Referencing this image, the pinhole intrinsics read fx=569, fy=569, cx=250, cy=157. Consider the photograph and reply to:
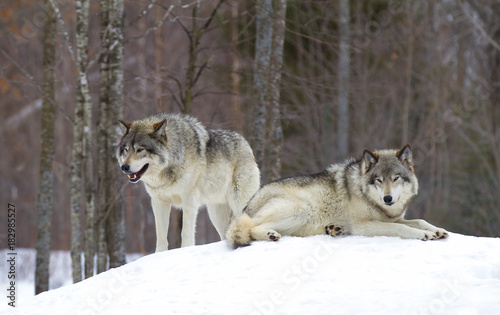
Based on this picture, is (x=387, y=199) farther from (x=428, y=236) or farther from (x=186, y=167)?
(x=186, y=167)

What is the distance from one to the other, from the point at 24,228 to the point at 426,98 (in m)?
18.0

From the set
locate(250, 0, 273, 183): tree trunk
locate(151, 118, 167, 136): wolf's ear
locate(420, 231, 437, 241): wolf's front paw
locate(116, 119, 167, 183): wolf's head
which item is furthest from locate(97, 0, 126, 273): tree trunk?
locate(420, 231, 437, 241): wolf's front paw

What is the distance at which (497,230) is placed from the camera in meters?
17.6

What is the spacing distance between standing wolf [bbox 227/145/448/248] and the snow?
0.19 meters

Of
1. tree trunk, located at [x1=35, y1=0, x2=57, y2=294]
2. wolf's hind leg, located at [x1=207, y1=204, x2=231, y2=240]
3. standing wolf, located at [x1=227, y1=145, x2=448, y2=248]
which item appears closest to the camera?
standing wolf, located at [x1=227, y1=145, x2=448, y2=248]

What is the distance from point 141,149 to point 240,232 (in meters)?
1.99

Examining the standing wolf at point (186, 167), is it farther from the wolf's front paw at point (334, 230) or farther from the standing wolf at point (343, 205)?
the wolf's front paw at point (334, 230)

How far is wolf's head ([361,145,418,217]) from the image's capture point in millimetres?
6246

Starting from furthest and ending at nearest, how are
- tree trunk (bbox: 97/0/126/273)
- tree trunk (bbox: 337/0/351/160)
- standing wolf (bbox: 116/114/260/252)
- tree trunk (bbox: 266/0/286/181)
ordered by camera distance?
tree trunk (bbox: 337/0/351/160), tree trunk (bbox: 266/0/286/181), tree trunk (bbox: 97/0/126/273), standing wolf (bbox: 116/114/260/252)

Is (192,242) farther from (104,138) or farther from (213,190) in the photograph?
(104,138)

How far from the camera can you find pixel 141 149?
7.41 metres

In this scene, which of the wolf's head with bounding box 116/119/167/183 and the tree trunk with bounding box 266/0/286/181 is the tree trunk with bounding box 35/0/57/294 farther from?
the tree trunk with bounding box 266/0/286/181

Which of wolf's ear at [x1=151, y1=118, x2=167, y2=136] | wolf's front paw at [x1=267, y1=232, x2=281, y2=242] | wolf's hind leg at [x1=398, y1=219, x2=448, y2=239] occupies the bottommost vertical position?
wolf's front paw at [x1=267, y1=232, x2=281, y2=242]

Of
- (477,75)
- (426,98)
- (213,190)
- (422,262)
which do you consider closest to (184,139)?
(213,190)
